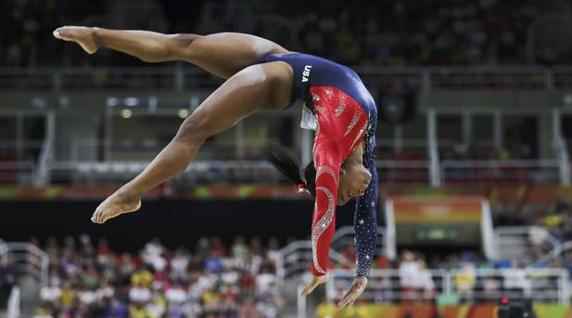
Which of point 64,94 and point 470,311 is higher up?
point 64,94

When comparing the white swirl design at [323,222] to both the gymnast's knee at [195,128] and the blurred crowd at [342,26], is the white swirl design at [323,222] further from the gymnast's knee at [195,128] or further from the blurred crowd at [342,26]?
the blurred crowd at [342,26]

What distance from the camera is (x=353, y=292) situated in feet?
20.2

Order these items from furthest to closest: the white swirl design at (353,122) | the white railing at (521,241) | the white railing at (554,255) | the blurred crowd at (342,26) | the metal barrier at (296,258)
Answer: the blurred crowd at (342,26)
the white railing at (521,241)
the metal barrier at (296,258)
the white railing at (554,255)
the white swirl design at (353,122)

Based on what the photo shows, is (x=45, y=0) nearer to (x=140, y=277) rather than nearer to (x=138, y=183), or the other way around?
(x=140, y=277)

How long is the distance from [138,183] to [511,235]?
52.7ft

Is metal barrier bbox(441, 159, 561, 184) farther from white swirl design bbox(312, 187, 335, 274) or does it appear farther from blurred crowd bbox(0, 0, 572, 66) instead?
white swirl design bbox(312, 187, 335, 274)

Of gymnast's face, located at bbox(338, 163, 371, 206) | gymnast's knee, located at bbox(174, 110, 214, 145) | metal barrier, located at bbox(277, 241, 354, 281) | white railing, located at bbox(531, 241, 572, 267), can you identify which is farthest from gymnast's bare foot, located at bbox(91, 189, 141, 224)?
white railing, located at bbox(531, 241, 572, 267)

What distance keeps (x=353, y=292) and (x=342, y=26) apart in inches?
773

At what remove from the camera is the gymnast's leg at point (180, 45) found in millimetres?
6082

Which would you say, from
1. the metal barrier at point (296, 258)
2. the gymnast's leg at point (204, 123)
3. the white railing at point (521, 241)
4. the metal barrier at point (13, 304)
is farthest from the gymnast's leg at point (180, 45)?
the white railing at point (521, 241)

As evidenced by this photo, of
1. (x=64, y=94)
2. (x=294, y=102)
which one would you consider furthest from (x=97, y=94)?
(x=294, y=102)

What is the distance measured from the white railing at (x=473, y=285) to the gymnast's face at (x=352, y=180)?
10.4 metres

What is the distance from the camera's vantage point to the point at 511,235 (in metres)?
20.7

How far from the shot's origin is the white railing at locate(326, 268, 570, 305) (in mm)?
16484
